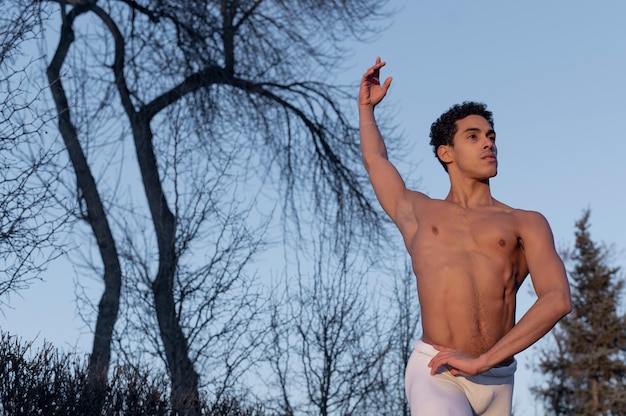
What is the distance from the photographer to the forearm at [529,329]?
12.9 feet

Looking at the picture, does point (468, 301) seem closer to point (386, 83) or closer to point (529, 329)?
point (529, 329)

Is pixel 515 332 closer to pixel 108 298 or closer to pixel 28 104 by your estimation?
pixel 28 104

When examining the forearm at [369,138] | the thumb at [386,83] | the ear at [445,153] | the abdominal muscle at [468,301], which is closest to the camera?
the abdominal muscle at [468,301]

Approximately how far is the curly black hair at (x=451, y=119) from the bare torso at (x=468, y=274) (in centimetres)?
38

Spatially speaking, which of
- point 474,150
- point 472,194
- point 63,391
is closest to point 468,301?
point 472,194

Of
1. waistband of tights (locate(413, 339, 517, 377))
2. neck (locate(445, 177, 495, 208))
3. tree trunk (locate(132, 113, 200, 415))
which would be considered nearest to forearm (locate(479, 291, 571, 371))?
waistband of tights (locate(413, 339, 517, 377))

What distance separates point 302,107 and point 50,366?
10.0 meters

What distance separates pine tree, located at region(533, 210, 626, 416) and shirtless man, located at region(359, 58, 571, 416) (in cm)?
3217

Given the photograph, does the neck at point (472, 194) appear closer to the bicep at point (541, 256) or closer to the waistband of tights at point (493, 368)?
the bicep at point (541, 256)

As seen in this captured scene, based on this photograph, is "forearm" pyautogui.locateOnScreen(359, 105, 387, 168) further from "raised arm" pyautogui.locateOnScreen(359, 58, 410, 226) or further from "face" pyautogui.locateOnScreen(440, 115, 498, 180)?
"face" pyautogui.locateOnScreen(440, 115, 498, 180)

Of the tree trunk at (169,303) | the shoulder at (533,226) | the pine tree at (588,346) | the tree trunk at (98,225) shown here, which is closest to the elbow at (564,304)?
the shoulder at (533,226)

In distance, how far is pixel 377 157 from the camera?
486cm

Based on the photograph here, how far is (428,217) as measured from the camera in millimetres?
4480

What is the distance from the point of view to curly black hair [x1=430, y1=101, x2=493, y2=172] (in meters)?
4.62
